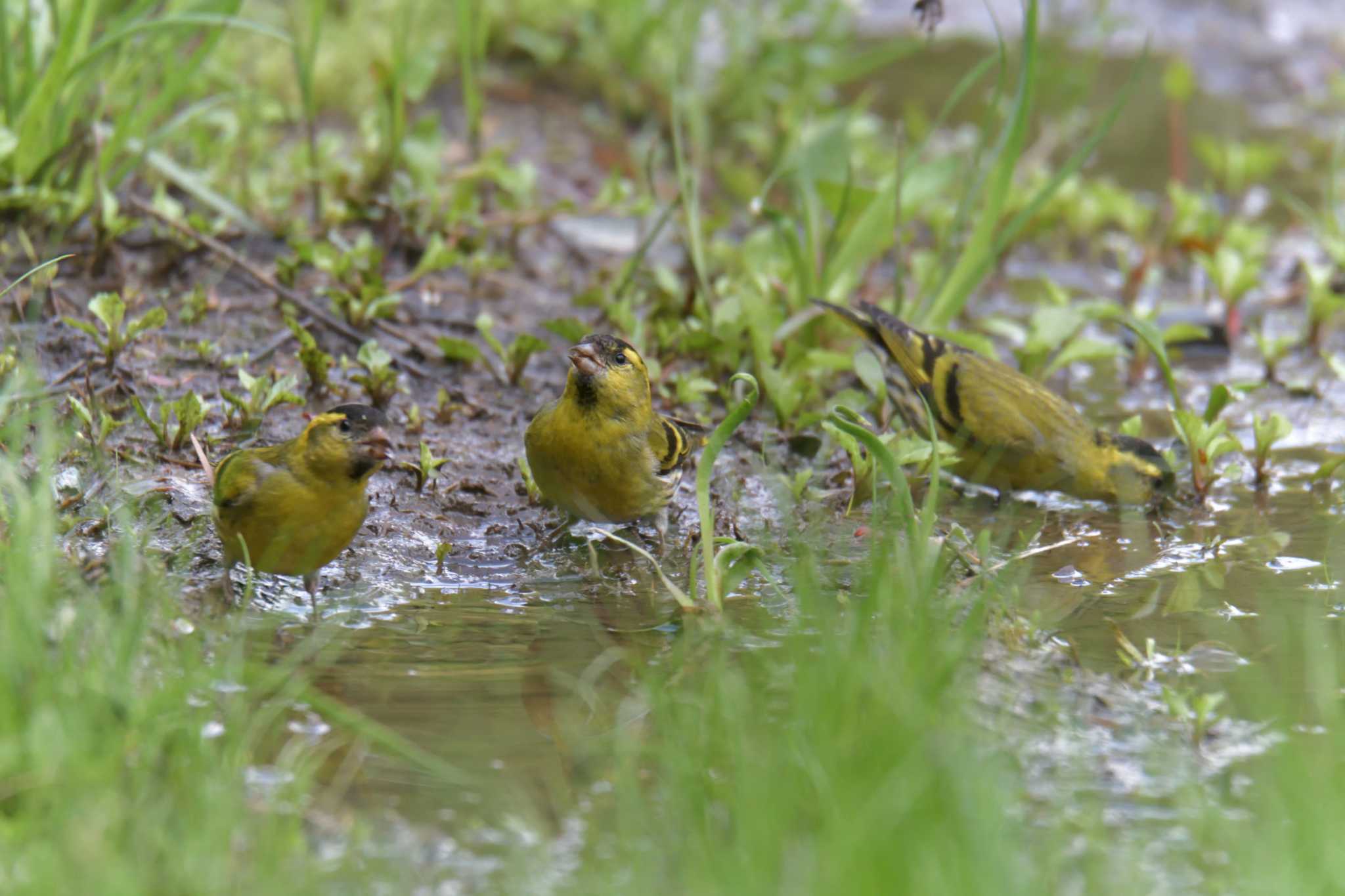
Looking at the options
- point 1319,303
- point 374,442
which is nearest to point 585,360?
point 374,442

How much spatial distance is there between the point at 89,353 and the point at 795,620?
10.3ft

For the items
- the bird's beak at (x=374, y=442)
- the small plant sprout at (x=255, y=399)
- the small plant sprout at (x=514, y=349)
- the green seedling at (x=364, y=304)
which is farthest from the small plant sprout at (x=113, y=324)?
the bird's beak at (x=374, y=442)

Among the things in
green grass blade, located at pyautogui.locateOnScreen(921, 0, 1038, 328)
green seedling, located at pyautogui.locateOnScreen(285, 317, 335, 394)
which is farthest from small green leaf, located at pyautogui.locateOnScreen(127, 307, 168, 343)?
green grass blade, located at pyautogui.locateOnScreen(921, 0, 1038, 328)

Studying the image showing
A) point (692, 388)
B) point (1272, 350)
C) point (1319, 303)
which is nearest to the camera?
point (692, 388)

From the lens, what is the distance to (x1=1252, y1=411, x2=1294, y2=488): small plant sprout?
602 cm

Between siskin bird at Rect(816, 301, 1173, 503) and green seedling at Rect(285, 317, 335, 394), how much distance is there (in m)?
2.09

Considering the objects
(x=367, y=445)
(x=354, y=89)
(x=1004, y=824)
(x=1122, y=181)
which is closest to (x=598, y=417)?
(x=367, y=445)

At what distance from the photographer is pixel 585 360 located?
17.1ft

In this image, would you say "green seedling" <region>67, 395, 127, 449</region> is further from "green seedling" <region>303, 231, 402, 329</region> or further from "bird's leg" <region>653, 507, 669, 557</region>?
"bird's leg" <region>653, 507, 669, 557</region>

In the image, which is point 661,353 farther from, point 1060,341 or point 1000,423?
point 1060,341

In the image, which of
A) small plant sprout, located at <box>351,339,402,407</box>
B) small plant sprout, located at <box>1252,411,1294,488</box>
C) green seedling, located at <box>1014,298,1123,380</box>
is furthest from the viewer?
green seedling, located at <box>1014,298,1123,380</box>

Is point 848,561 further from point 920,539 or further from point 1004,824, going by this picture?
point 1004,824

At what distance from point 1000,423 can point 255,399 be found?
300cm

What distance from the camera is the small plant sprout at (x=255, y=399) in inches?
217
